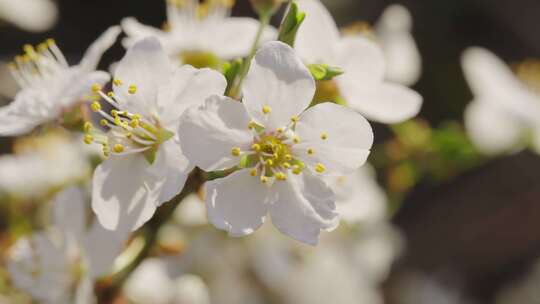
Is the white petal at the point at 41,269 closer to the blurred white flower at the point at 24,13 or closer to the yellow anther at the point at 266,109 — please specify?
the yellow anther at the point at 266,109

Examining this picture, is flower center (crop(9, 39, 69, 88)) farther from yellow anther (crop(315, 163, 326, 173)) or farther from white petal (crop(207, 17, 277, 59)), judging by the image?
yellow anther (crop(315, 163, 326, 173))

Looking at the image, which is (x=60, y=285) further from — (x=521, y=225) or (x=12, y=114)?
(x=521, y=225)

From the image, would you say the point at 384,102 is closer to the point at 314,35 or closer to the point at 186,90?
the point at 314,35

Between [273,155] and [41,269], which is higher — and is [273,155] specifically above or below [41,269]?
→ above

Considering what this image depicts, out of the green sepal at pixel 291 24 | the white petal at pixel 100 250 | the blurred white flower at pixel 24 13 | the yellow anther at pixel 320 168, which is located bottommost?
the blurred white flower at pixel 24 13

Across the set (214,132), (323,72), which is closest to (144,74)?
(214,132)

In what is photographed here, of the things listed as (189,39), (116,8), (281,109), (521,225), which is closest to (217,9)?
(189,39)

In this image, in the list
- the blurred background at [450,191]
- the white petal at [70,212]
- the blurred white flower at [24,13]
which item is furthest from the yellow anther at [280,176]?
the blurred background at [450,191]
